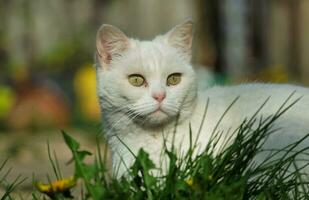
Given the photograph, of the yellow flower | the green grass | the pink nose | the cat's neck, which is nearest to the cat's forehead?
the pink nose

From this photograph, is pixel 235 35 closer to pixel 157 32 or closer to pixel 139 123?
pixel 157 32

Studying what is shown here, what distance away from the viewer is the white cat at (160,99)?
4312 mm

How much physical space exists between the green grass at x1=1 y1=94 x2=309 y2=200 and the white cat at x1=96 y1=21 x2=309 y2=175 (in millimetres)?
483

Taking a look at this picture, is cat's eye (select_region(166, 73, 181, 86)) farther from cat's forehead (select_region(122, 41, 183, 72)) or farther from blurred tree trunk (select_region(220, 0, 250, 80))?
blurred tree trunk (select_region(220, 0, 250, 80))

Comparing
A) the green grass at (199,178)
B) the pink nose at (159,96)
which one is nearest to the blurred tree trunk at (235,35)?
the pink nose at (159,96)

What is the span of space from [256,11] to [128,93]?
31.6ft

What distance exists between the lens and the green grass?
3.40 meters

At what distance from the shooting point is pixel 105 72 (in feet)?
14.9

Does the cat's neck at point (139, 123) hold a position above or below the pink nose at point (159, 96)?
below

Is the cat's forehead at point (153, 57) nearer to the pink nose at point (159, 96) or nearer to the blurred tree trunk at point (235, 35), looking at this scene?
the pink nose at point (159, 96)

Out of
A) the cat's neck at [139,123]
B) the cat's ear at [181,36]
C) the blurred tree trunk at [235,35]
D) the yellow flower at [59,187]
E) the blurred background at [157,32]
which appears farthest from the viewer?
the blurred tree trunk at [235,35]

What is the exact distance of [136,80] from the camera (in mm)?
4375

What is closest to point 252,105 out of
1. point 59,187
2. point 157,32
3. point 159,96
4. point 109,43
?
point 159,96

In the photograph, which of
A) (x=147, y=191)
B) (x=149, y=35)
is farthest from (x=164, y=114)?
(x=149, y=35)
